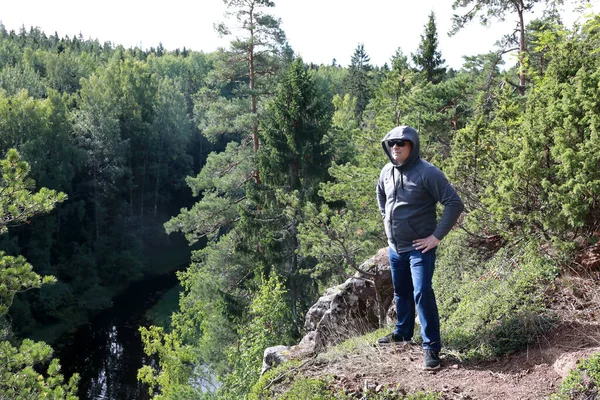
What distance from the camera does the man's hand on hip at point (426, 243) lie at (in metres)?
3.90

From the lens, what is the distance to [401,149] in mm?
4031

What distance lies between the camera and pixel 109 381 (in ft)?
61.9

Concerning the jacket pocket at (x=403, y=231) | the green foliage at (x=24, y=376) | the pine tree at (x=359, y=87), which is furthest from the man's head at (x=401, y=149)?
the pine tree at (x=359, y=87)

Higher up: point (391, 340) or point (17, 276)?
point (17, 276)

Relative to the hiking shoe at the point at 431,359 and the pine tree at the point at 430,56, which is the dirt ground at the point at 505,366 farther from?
the pine tree at the point at 430,56

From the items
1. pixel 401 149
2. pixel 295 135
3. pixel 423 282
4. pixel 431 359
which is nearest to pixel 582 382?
pixel 431 359

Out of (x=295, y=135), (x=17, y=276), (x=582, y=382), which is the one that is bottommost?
(x=582, y=382)

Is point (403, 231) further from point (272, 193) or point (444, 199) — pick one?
point (272, 193)

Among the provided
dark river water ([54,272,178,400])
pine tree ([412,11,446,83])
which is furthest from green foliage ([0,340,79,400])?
pine tree ([412,11,446,83])

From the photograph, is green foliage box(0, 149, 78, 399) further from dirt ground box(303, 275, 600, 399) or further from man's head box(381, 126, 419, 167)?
man's head box(381, 126, 419, 167)

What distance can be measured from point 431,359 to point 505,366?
565 mm

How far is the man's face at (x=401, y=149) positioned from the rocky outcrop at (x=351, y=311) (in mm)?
2819

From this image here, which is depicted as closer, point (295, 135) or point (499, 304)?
point (499, 304)

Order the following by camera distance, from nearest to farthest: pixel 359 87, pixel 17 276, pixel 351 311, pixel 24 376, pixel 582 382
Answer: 1. pixel 582 382
2. pixel 24 376
3. pixel 17 276
4. pixel 351 311
5. pixel 359 87
